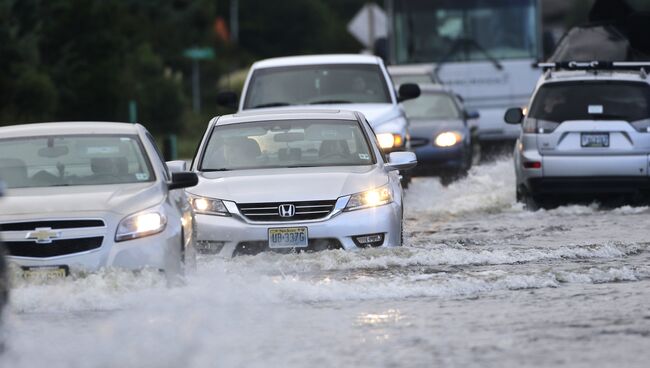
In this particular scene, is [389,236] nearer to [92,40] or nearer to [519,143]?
[519,143]

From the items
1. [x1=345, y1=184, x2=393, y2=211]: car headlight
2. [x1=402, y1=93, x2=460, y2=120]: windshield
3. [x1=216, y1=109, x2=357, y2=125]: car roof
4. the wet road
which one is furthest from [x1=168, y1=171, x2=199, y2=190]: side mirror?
[x1=402, y1=93, x2=460, y2=120]: windshield

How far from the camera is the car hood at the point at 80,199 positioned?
1268cm

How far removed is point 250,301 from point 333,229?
249cm

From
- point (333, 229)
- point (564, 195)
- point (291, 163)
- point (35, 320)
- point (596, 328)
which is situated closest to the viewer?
point (596, 328)

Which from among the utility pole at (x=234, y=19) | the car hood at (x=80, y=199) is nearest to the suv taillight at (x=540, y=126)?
the car hood at (x=80, y=199)

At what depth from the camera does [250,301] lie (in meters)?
12.6

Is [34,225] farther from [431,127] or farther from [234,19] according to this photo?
[234,19]

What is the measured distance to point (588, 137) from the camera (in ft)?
69.6

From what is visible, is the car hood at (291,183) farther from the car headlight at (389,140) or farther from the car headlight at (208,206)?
the car headlight at (389,140)

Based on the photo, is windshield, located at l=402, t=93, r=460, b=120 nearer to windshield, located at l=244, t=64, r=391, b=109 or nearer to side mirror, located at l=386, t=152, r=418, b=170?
windshield, located at l=244, t=64, r=391, b=109

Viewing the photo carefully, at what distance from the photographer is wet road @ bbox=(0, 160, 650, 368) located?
10.1 m

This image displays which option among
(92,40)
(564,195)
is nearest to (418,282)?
(564,195)

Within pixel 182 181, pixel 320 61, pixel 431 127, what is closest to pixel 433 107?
pixel 431 127

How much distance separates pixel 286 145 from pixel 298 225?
5.49 ft
